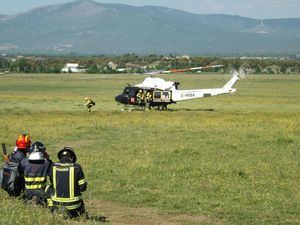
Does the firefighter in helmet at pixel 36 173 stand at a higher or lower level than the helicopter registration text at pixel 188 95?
higher

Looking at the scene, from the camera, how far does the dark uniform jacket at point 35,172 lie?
11094mm

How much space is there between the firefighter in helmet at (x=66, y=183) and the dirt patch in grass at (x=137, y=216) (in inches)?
55.6

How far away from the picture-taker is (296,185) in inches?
605

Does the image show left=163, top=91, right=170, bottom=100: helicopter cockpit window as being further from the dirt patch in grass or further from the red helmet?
the red helmet

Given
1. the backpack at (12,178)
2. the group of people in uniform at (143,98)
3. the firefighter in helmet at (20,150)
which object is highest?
the firefighter in helmet at (20,150)

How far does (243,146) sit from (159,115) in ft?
47.4

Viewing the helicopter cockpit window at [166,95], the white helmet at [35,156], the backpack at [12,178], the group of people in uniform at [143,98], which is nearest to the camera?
the white helmet at [35,156]

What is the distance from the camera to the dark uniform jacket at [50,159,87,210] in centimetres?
1055

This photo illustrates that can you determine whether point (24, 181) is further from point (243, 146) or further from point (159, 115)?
point (159, 115)

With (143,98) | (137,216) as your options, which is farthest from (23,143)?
(143,98)

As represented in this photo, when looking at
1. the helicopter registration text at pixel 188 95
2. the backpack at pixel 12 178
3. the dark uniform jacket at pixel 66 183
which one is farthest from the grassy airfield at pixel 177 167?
the helicopter registration text at pixel 188 95

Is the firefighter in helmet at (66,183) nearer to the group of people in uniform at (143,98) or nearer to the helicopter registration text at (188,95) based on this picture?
the group of people in uniform at (143,98)

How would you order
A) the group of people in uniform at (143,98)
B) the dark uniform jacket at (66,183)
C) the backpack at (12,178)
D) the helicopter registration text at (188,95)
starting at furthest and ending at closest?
the helicopter registration text at (188,95) → the group of people in uniform at (143,98) → the backpack at (12,178) → the dark uniform jacket at (66,183)

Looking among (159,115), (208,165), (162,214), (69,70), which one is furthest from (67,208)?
(69,70)
